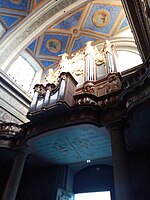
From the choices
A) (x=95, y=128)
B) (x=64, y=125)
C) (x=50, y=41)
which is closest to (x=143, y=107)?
(x=95, y=128)

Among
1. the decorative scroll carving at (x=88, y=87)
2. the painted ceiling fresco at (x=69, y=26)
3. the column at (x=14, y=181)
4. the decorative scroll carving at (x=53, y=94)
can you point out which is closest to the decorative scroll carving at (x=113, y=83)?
the decorative scroll carving at (x=88, y=87)

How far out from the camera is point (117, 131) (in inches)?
185

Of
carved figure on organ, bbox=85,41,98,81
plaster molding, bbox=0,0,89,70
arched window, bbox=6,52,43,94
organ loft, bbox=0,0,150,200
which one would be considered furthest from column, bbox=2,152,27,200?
plaster molding, bbox=0,0,89,70

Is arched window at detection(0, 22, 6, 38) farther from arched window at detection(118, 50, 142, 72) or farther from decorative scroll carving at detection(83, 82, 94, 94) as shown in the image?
arched window at detection(118, 50, 142, 72)

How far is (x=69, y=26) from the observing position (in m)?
11.4

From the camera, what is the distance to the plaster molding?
32.9 feet

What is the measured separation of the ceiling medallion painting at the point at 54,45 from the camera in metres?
11.9

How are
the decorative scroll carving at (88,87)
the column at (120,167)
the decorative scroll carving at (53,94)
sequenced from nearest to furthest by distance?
the column at (120,167), the decorative scroll carving at (53,94), the decorative scroll carving at (88,87)

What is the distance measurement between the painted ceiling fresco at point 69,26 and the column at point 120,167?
819 centimetres

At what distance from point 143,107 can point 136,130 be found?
107cm

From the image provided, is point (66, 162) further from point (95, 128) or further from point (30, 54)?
point (30, 54)

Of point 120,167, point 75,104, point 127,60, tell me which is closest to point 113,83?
point 75,104

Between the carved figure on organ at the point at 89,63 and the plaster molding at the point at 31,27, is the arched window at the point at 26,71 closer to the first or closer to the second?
the plaster molding at the point at 31,27

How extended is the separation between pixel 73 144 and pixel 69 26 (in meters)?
8.18
